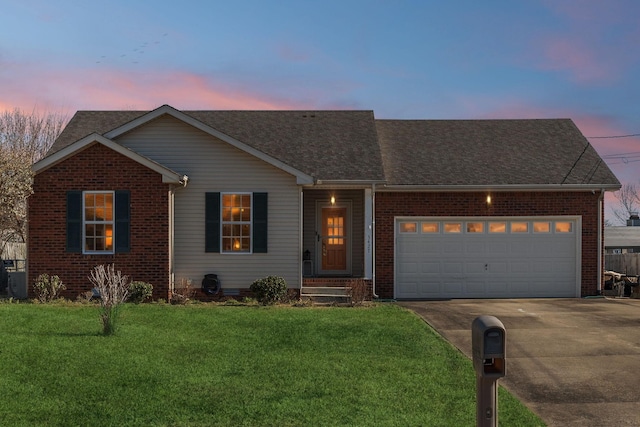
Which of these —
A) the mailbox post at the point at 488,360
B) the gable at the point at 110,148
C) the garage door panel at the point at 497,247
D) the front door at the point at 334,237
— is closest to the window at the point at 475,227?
the garage door panel at the point at 497,247

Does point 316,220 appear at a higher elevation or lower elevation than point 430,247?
higher

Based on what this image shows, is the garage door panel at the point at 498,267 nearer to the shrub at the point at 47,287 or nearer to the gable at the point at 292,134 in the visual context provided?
the gable at the point at 292,134

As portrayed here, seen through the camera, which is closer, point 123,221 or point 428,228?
point 123,221

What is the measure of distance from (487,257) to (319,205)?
526 cm

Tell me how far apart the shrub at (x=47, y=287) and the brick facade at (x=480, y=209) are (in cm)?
855

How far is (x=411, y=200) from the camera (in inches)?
729

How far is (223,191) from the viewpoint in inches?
679

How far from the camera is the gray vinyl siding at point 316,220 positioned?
19609 mm

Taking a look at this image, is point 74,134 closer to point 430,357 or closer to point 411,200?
point 411,200

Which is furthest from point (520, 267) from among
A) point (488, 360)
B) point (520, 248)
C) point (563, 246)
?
point (488, 360)

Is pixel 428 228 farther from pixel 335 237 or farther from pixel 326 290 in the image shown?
pixel 326 290

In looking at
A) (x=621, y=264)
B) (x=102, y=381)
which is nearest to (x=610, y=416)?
(x=102, y=381)

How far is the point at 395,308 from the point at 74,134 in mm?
11740

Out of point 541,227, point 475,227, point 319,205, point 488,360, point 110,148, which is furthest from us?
point 319,205
